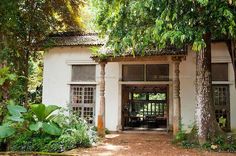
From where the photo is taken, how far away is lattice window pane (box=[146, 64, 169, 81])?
15.8m

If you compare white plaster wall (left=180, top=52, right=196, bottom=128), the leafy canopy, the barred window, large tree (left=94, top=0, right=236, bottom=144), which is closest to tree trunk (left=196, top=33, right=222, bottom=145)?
large tree (left=94, top=0, right=236, bottom=144)

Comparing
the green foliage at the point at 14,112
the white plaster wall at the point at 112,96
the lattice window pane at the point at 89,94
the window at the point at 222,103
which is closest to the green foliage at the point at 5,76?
the green foliage at the point at 14,112

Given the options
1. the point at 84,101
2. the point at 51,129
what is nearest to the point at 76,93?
the point at 84,101

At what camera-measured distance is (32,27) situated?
1712 cm

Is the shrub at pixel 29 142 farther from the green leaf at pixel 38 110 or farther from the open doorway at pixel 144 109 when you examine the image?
the open doorway at pixel 144 109

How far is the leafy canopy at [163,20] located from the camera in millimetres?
8961

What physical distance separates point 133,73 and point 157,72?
1.11 metres

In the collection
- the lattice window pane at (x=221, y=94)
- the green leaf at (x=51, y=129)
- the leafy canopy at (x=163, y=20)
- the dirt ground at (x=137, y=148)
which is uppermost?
the leafy canopy at (x=163, y=20)

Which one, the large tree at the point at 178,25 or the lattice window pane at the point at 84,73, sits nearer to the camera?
the large tree at the point at 178,25

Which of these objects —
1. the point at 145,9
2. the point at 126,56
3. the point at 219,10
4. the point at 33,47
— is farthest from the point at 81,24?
the point at 219,10

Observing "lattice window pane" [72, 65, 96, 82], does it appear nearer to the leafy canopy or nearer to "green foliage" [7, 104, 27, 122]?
the leafy canopy

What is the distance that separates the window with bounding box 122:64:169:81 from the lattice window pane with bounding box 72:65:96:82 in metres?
1.48

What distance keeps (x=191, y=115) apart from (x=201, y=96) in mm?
4110

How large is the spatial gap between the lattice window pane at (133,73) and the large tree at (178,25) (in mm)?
4191
